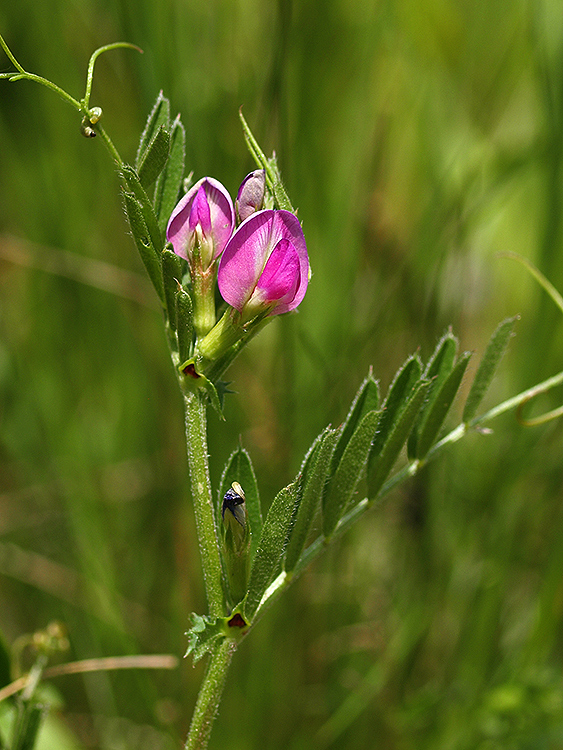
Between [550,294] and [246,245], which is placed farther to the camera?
[550,294]

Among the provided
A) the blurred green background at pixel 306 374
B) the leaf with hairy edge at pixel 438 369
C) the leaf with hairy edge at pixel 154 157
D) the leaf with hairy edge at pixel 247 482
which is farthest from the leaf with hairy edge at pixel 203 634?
the blurred green background at pixel 306 374

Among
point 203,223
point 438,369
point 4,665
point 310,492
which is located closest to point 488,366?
point 438,369

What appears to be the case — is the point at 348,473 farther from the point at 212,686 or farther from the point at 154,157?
the point at 154,157

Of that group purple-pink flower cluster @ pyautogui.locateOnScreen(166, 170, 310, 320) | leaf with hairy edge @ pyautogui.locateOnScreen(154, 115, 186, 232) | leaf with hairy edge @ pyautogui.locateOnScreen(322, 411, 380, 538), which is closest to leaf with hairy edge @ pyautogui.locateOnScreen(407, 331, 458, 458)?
leaf with hairy edge @ pyautogui.locateOnScreen(322, 411, 380, 538)

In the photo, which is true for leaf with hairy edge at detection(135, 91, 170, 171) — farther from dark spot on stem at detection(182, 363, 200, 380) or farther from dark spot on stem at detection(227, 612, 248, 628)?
dark spot on stem at detection(227, 612, 248, 628)

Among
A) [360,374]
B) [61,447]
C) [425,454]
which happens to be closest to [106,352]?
[61,447]
